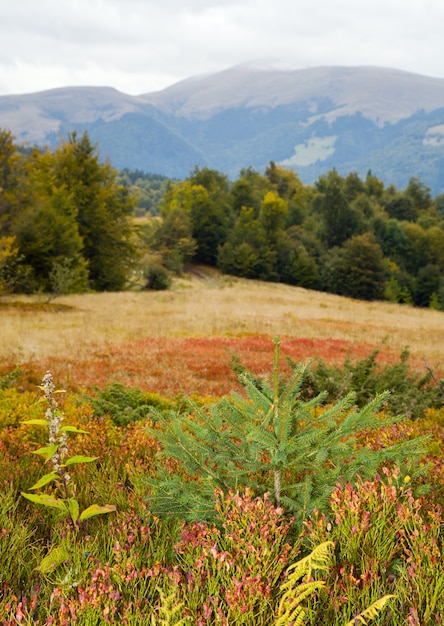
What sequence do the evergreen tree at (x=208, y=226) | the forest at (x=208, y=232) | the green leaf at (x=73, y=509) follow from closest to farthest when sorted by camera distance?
the green leaf at (x=73, y=509) → the forest at (x=208, y=232) → the evergreen tree at (x=208, y=226)

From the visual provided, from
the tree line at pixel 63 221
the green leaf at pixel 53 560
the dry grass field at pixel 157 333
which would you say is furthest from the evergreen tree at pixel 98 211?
the green leaf at pixel 53 560

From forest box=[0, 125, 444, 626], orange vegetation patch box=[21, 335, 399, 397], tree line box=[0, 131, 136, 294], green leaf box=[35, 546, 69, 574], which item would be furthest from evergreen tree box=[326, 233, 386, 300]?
green leaf box=[35, 546, 69, 574]

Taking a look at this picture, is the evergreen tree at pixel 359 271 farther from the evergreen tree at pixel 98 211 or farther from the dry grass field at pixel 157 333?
the dry grass field at pixel 157 333

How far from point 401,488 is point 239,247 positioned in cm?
6544

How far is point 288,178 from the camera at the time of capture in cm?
9856

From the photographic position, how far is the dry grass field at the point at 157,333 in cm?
1272

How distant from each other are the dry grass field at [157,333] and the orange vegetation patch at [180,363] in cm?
4

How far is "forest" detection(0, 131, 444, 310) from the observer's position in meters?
33.3

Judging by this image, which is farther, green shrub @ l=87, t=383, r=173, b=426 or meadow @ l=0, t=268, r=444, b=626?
green shrub @ l=87, t=383, r=173, b=426

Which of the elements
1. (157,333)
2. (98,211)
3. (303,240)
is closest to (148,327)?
(157,333)

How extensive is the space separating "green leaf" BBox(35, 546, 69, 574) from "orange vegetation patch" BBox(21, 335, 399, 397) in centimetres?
496

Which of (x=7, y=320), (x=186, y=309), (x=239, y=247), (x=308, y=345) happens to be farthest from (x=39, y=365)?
(x=239, y=247)

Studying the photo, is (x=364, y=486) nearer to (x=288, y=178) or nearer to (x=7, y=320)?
(x=7, y=320)

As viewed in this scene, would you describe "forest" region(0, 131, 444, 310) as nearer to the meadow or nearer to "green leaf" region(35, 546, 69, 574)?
the meadow
